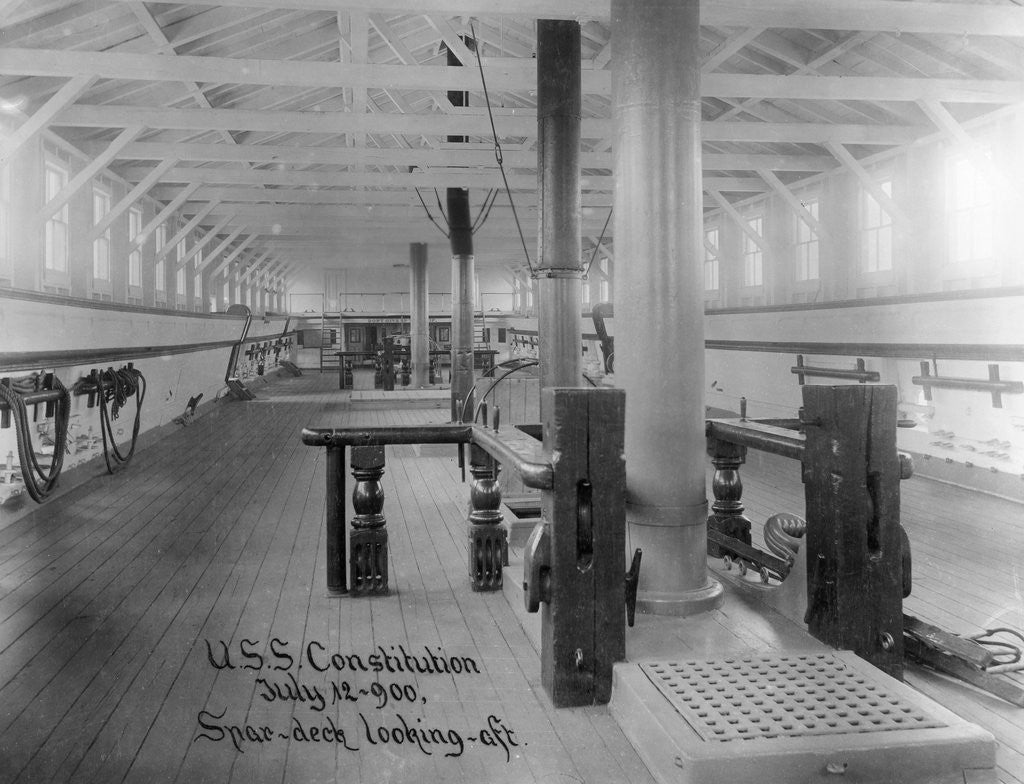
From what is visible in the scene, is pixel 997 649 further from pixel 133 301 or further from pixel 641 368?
pixel 133 301

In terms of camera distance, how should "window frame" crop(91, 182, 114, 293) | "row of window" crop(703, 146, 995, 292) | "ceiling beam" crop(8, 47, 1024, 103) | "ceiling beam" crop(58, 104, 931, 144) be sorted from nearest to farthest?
1. "ceiling beam" crop(8, 47, 1024, 103)
2. "ceiling beam" crop(58, 104, 931, 144)
3. "row of window" crop(703, 146, 995, 292)
4. "window frame" crop(91, 182, 114, 293)

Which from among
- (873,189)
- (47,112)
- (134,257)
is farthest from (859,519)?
(134,257)

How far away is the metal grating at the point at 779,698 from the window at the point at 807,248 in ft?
33.2

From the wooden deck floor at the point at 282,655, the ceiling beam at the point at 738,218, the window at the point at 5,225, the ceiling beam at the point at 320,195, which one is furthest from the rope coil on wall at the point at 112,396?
the ceiling beam at the point at 738,218

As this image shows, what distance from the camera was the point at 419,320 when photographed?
1720 cm

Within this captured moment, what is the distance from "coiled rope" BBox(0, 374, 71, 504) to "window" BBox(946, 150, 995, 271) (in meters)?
8.56

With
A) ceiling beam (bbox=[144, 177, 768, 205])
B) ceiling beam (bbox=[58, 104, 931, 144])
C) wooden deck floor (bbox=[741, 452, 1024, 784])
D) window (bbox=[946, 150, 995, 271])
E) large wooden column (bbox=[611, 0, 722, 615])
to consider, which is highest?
ceiling beam (bbox=[144, 177, 768, 205])

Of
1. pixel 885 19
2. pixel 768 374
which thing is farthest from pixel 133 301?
pixel 885 19

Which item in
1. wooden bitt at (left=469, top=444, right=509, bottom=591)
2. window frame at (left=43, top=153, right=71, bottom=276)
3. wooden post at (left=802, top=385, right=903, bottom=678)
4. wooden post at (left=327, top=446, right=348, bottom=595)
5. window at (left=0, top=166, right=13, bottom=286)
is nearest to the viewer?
wooden post at (left=802, top=385, right=903, bottom=678)

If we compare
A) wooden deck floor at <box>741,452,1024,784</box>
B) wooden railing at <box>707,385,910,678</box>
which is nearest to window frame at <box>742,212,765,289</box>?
wooden deck floor at <box>741,452,1024,784</box>

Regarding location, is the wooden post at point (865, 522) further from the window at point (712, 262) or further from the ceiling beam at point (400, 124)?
the window at point (712, 262)

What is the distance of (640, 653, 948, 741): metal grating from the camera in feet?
6.54

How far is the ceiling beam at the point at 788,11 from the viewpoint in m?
5.28

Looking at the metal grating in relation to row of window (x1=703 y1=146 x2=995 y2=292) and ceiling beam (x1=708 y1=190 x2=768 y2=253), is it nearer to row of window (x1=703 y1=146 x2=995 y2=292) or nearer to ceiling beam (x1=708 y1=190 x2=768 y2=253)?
row of window (x1=703 y1=146 x2=995 y2=292)
